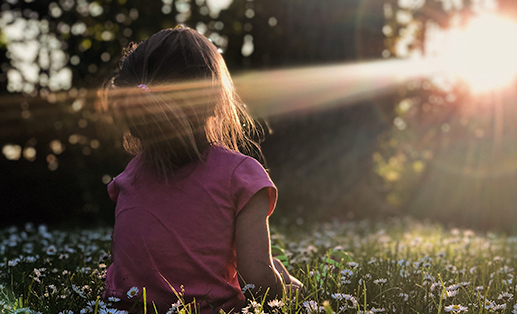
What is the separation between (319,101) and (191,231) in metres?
9.94

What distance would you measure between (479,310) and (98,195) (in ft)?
28.2

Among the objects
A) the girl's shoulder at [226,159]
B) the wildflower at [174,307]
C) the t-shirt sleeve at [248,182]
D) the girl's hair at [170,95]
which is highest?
the girl's hair at [170,95]

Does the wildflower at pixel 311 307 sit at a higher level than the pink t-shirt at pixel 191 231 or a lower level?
lower

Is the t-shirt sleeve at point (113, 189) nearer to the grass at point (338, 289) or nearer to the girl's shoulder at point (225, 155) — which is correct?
the grass at point (338, 289)

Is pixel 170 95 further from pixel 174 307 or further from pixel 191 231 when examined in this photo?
pixel 174 307

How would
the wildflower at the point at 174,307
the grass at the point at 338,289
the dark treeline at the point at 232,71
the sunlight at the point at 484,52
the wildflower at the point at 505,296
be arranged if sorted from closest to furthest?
the wildflower at the point at 174,307 → the grass at the point at 338,289 → the wildflower at the point at 505,296 → the dark treeline at the point at 232,71 → the sunlight at the point at 484,52

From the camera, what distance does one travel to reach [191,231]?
1.92 meters

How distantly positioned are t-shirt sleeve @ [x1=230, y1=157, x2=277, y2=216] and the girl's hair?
18 cm

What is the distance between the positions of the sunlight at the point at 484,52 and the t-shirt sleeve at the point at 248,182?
1297 centimetres

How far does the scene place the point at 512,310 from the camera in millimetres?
2176

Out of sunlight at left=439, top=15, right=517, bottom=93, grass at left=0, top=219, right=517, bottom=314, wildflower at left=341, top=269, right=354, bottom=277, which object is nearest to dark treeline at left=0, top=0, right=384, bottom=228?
sunlight at left=439, top=15, right=517, bottom=93

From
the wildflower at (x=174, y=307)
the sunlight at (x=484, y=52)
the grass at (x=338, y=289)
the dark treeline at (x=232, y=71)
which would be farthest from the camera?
the sunlight at (x=484, y=52)

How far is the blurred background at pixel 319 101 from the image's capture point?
952 centimetres

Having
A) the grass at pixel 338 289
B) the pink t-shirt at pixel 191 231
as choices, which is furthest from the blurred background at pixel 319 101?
the pink t-shirt at pixel 191 231
